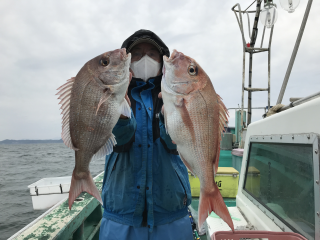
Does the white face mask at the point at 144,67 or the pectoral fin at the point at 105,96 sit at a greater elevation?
the white face mask at the point at 144,67

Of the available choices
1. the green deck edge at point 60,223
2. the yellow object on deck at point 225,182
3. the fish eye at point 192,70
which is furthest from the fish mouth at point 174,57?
the yellow object on deck at point 225,182

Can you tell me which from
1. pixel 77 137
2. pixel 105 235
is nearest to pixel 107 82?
pixel 77 137

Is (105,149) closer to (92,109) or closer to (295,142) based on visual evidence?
(92,109)

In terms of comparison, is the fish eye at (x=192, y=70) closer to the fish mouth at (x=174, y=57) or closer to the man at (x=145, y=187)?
the fish mouth at (x=174, y=57)

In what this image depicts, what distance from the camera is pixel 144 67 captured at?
209cm

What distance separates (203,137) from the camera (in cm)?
139

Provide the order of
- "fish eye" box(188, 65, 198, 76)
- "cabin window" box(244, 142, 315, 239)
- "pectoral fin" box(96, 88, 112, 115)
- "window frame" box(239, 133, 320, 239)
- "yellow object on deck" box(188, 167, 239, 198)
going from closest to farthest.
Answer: "pectoral fin" box(96, 88, 112, 115) < "fish eye" box(188, 65, 198, 76) < "window frame" box(239, 133, 320, 239) < "cabin window" box(244, 142, 315, 239) < "yellow object on deck" box(188, 167, 239, 198)

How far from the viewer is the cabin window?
5.65 feet

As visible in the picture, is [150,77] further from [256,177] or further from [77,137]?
[256,177]

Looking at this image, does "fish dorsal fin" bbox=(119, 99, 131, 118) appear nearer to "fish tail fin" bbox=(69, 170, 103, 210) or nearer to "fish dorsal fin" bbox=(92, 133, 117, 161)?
"fish dorsal fin" bbox=(92, 133, 117, 161)

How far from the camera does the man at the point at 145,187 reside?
1.82 meters

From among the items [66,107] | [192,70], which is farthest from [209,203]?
[66,107]

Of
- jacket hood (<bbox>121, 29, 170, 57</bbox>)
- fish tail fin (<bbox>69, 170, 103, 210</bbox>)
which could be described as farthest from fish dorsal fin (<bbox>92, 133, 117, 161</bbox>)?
jacket hood (<bbox>121, 29, 170, 57</bbox>)

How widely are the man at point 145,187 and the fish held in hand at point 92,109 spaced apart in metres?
0.45
